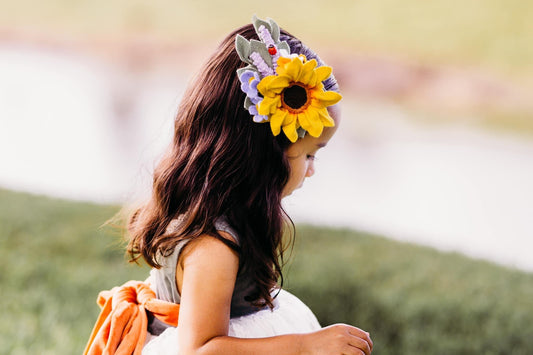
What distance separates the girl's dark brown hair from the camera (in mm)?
1171

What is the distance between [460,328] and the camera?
2453mm

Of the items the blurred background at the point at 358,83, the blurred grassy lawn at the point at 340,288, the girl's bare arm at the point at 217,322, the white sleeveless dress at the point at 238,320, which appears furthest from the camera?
the blurred background at the point at 358,83

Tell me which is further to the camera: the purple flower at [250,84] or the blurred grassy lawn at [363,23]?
the blurred grassy lawn at [363,23]

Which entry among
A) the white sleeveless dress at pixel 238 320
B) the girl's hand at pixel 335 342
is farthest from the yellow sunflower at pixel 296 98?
the girl's hand at pixel 335 342

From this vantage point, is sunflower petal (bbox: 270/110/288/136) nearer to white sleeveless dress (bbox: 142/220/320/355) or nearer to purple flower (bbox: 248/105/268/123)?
purple flower (bbox: 248/105/268/123)

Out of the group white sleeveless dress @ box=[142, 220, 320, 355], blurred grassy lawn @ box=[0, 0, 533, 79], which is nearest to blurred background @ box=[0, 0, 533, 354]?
blurred grassy lawn @ box=[0, 0, 533, 79]

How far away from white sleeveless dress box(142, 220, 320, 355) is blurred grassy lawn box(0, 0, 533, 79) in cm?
597

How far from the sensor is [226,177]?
1176mm

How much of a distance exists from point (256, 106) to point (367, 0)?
6.59 m

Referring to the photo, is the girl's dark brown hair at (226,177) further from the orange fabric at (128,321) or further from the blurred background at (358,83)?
the blurred background at (358,83)

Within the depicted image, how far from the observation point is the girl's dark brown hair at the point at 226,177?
1171mm

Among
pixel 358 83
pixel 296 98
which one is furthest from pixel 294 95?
pixel 358 83

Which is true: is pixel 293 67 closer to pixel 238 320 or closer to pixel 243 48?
pixel 243 48

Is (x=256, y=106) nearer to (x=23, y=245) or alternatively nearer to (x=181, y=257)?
(x=181, y=257)
